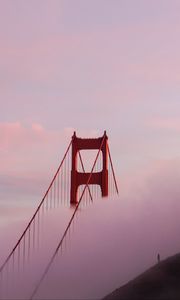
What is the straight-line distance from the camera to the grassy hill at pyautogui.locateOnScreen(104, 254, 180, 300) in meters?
15.0

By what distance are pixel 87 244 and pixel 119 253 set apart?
4.50 meters

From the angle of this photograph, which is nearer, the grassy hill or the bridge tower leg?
the grassy hill

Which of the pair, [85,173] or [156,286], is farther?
[85,173]

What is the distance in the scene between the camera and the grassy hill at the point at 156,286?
49.1 feet

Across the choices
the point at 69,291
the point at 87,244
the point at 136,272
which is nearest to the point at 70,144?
the point at 87,244

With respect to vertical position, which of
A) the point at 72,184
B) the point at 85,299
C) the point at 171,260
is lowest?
the point at 85,299

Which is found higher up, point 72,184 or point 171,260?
point 72,184

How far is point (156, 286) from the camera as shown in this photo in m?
15.5

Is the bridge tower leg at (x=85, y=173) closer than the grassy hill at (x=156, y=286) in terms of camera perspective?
No

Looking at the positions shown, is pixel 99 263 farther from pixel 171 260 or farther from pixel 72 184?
pixel 171 260

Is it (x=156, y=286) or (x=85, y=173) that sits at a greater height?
(x=85, y=173)

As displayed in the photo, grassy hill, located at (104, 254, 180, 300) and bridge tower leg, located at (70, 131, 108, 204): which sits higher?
bridge tower leg, located at (70, 131, 108, 204)

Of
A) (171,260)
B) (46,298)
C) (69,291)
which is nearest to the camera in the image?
(171,260)

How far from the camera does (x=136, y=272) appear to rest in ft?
98.7
